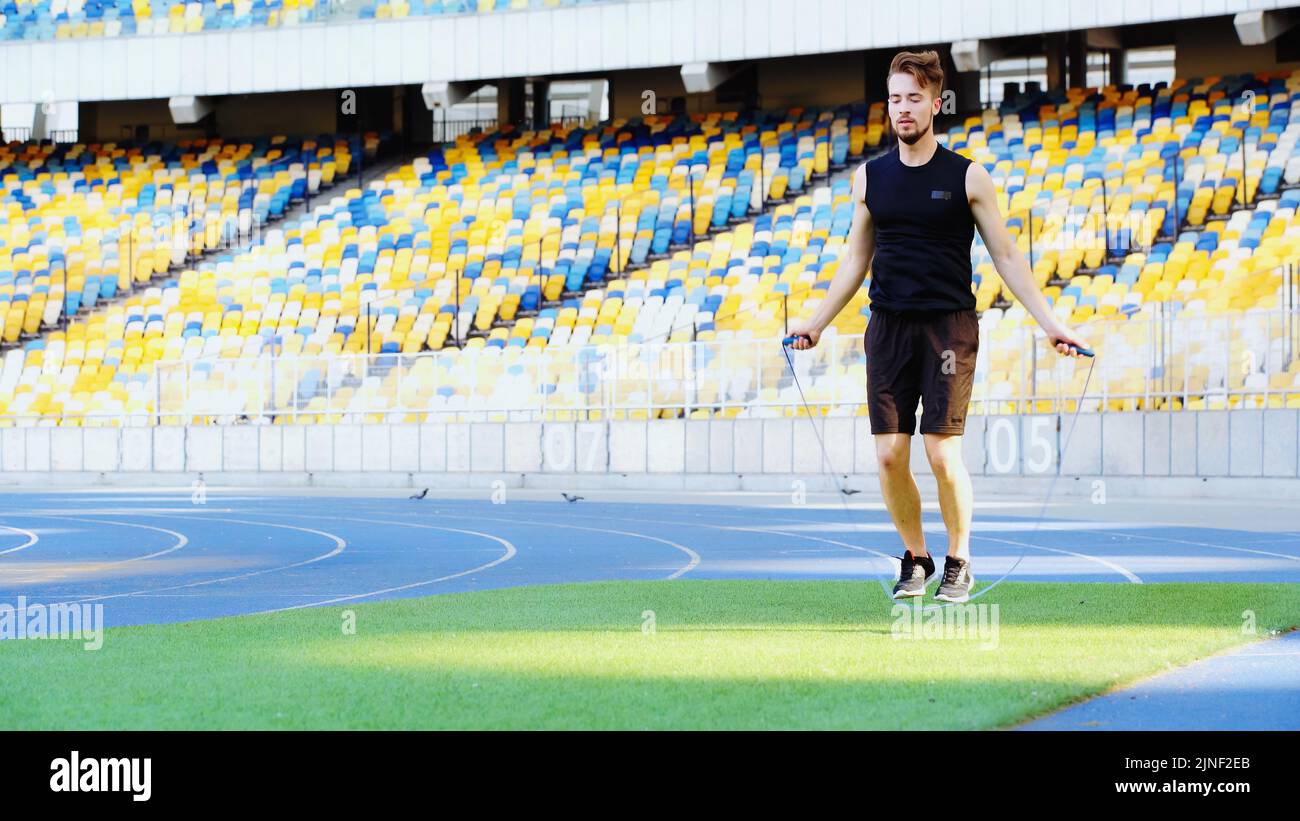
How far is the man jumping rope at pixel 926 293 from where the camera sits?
7434 mm

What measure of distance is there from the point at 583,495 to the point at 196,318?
11.9m

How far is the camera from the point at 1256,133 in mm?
29031

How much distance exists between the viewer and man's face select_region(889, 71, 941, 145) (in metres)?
7.42

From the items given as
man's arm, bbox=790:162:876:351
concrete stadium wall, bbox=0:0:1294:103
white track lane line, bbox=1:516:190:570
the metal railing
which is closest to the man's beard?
man's arm, bbox=790:162:876:351

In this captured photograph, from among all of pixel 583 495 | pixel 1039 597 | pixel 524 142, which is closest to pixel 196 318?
pixel 524 142

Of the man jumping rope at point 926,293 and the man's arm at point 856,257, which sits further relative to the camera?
the man's arm at point 856,257

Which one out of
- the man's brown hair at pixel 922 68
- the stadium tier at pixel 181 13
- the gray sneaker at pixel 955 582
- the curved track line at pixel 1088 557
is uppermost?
the stadium tier at pixel 181 13

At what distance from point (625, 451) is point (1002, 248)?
19.3 m

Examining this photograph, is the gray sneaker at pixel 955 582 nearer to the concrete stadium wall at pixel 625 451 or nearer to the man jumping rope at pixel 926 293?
the man jumping rope at pixel 926 293

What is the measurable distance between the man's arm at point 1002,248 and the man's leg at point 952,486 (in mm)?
599

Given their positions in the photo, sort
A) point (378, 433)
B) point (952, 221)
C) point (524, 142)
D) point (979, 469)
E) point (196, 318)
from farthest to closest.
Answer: point (524, 142) → point (196, 318) → point (378, 433) → point (979, 469) → point (952, 221)

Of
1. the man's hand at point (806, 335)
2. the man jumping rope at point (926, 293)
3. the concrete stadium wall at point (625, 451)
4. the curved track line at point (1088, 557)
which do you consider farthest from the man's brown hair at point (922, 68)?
the concrete stadium wall at point (625, 451)

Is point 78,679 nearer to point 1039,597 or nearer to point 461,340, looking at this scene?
point 1039,597

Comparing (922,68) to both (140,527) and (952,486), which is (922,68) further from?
(140,527)
